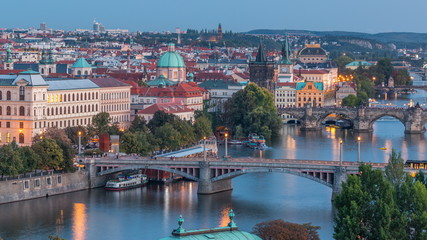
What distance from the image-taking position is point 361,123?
72.6m

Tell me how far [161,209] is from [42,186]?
15.3 ft

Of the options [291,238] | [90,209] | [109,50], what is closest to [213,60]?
[109,50]

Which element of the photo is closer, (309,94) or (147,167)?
(147,167)

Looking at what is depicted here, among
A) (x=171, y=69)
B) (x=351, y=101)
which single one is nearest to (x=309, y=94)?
(x=351, y=101)

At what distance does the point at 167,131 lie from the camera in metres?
53.0

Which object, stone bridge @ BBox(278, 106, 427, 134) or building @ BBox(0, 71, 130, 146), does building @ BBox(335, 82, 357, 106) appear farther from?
building @ BBox(0, 71, 130, 146)

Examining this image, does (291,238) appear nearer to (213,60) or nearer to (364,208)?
(364,208)

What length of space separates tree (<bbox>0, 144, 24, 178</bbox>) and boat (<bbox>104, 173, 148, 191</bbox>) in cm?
405

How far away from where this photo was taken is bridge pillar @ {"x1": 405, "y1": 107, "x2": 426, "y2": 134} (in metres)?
70.9

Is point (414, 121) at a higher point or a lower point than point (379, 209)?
higher

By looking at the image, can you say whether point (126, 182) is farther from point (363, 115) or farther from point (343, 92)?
point (343, 92)

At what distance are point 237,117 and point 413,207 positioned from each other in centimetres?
3878

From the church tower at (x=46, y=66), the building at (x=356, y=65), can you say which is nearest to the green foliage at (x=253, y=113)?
the church tower at (x=46, y=66)

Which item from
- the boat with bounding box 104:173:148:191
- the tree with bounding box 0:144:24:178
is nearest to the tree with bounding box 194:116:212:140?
the boat with bounding box 104:173:148:191
